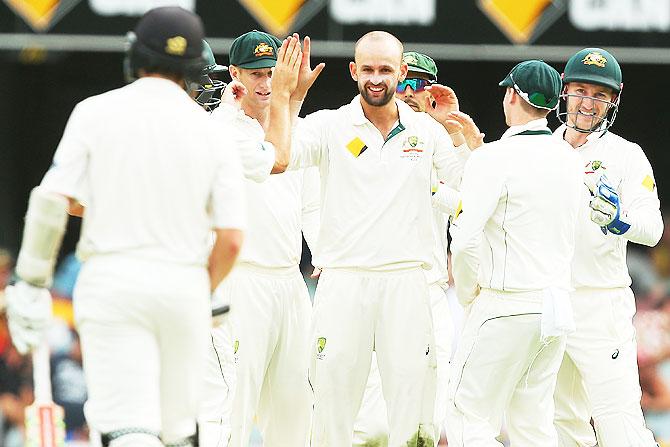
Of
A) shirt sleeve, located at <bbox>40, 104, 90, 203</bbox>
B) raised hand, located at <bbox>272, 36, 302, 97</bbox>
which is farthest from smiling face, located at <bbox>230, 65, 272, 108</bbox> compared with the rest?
shirt sleeve, located at <bbox>40, 104, 90, 203</bbox>

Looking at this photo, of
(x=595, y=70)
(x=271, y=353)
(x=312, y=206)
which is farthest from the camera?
(x=312, y=206)

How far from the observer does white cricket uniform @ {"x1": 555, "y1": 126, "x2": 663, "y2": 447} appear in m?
6.67

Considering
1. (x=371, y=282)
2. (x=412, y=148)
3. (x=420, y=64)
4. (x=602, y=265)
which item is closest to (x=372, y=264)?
(x=371, y=282)

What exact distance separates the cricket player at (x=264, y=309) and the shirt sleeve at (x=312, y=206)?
0.17 m

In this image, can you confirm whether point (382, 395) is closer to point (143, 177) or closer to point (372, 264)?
point (372, 264)

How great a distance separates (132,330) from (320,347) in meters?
1.70

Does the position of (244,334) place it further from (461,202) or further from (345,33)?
(345,33)

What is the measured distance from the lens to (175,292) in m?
4.92

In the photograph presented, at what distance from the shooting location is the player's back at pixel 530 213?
624cm

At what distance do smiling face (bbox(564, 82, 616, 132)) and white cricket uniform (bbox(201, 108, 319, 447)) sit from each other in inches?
53.1

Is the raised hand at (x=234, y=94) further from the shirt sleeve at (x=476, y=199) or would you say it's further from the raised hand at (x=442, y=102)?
the shirt sleeve at (x=476, y=199)

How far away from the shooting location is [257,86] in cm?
696

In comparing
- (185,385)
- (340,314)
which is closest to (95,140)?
(185,385)

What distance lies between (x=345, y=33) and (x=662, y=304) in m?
3.61
